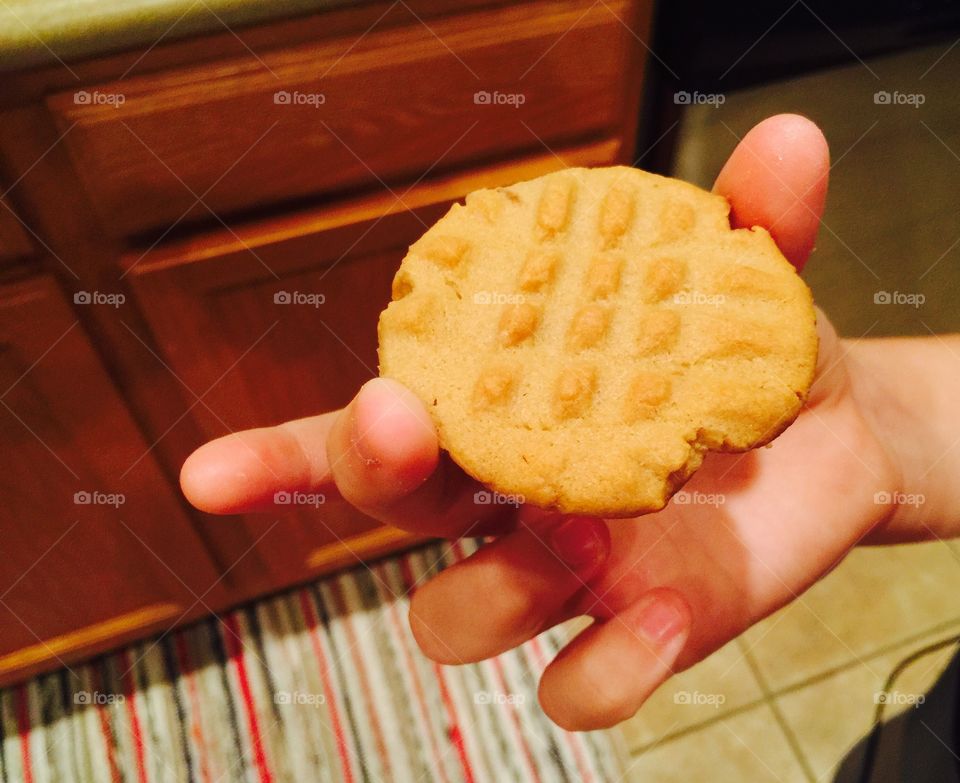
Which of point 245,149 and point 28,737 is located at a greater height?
point 245,149

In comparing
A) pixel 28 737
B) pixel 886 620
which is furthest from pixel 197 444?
pixel 886 620

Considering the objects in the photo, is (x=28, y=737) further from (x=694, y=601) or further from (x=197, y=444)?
(x=694, y=601)
